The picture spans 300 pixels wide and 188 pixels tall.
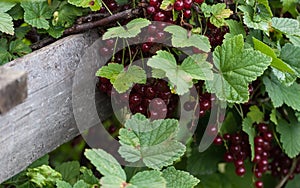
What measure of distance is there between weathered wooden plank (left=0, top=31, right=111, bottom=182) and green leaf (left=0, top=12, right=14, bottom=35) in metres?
0.09

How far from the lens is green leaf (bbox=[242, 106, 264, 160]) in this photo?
1446 mm

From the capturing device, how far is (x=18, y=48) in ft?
3.91

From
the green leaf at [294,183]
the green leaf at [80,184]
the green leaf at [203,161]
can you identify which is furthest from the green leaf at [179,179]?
the green leaf at [294,183]

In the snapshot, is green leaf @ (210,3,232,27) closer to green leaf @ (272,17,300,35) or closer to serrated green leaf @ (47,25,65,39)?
green leaf @ (272,17,300,35)

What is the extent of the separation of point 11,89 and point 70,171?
23.4 inches

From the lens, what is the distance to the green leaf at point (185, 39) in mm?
1138

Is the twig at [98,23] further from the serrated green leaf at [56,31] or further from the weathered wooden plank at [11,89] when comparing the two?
the weathered wooden plank at [11,89]

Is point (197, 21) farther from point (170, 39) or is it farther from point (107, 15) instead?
point (107, 15)

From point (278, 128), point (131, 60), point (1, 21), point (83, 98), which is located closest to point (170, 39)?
point (131, 60)

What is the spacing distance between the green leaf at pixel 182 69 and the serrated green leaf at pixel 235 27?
0.41 ft

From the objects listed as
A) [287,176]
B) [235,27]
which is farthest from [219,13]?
[287,176]

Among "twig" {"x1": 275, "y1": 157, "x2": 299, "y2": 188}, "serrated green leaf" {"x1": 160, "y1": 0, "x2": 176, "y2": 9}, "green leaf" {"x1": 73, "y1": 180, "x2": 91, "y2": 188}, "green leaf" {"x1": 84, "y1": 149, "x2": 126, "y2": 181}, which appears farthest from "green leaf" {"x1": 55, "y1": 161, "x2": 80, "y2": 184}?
"twig" {"x1": 275, "y1": 157, "x2": 299, "y2": 188}

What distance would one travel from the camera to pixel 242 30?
1281 mm

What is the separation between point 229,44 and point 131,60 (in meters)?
0.22
